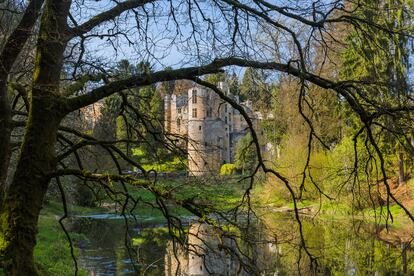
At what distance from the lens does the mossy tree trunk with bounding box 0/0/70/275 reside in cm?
484

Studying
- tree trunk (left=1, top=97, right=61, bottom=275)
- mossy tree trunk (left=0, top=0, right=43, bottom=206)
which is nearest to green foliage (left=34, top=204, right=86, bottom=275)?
mossy tree trunk (left=0, top=0, right=43, bottom=206)

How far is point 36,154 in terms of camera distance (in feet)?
16.2

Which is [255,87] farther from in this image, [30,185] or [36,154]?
[30,185]

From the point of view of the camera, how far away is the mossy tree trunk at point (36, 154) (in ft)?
15.9

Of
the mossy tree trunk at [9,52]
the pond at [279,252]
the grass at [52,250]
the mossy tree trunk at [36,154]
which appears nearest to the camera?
the mossy tree trunk at [36,154]

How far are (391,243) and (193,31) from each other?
50.2 ft

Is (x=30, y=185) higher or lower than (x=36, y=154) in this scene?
→ lower

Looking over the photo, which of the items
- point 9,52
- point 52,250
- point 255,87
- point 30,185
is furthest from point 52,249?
point 255,87

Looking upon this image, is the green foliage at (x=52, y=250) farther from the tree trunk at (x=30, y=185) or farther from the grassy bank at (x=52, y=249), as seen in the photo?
the tree trunk at (x=30, y=185)

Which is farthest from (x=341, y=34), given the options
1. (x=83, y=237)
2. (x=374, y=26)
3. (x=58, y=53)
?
(x=83, y=237)

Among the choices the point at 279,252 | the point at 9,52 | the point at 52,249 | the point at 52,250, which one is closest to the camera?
the point at 9,52

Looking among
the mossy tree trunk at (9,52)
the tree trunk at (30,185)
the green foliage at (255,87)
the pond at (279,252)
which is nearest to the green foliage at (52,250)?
the pond at (279,252)

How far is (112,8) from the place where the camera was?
5.50 meters

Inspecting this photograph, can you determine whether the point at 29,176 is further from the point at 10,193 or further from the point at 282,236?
the point at 282,236
